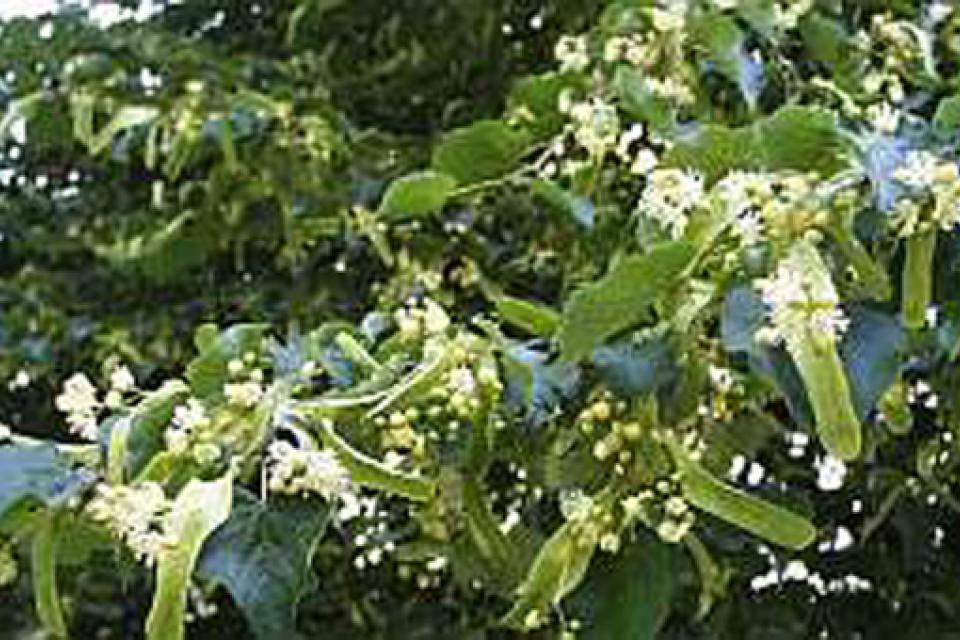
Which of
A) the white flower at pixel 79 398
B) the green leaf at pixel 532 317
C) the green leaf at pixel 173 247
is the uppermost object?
the white flower at pixel 79 398

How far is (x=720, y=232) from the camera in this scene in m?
0.88

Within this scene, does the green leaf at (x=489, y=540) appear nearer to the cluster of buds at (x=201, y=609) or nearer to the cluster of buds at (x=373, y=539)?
the cluster of buds at (x=373, y=539)

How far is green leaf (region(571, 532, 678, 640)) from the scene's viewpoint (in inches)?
36.1

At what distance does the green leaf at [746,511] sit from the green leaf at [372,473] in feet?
0.44

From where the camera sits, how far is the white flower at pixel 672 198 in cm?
92

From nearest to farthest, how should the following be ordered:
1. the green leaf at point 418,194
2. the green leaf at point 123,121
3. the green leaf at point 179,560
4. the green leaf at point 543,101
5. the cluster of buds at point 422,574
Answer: the green leaf at point 179,560 → the green leaf at point 418,194 → the green leaf at point 543,101 → the cluster of buds at point 422,574 → the green leaf at point 123,121

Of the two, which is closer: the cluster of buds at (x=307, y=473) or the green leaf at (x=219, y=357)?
the cluster of buds at (x=307, y=473)

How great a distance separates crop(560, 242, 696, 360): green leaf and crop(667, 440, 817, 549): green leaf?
0.29ft

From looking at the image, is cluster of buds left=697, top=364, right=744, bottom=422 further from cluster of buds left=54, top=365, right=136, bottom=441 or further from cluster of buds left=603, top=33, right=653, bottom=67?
cluster of buds left=603, top=33, right=653, bottom=67

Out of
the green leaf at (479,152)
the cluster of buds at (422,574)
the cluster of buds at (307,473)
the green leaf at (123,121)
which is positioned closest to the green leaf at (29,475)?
the cluster of buds at (307,473)

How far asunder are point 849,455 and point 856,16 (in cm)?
89

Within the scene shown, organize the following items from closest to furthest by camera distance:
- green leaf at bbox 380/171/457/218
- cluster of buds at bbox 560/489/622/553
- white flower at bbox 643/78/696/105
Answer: cluster of buds at bbox 560/489/622/553, green leaf at bbox 380/171/457/218, white flower at bbox 643/78/696/105

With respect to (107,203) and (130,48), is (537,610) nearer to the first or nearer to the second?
(130,48)

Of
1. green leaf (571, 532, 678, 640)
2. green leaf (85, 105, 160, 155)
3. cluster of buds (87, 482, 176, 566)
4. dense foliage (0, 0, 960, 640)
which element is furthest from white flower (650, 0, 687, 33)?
green leaf (85, 105, 160, 155)
